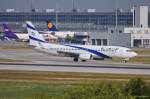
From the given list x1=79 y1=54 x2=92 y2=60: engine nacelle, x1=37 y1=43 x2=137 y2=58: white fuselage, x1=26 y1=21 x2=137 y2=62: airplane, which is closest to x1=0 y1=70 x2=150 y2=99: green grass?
x1=79 y1=54 x2=92 y2=60: engine nacelle

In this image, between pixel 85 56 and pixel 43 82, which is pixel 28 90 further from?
pixel 85 56

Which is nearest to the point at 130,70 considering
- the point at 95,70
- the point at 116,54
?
the point at 95,70

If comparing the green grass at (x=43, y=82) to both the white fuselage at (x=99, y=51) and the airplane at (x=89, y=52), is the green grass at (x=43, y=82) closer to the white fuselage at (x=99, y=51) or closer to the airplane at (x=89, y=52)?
the airplane at (x=89, y=52)

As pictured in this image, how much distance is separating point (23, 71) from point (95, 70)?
31.3ft

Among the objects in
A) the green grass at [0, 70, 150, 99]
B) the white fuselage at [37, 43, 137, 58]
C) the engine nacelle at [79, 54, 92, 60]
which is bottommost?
the engine nacelle at [79, 54, 92, 60]

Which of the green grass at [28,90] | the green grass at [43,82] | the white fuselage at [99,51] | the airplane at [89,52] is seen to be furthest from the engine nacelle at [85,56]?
the green grass at [28,90]

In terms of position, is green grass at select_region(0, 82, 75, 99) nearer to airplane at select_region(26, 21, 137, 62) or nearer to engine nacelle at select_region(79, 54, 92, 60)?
engine nacelle at select_region(79, 54, 92, 60)

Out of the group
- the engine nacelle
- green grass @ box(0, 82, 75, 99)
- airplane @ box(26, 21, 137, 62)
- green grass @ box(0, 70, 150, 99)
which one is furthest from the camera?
airplane @ box(26, 21, 137, 62)

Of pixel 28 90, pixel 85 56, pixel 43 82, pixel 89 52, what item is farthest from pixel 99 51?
pixel 28 90

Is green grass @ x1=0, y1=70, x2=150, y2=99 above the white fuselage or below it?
above

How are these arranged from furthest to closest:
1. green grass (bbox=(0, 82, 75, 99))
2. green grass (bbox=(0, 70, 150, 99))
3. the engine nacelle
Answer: the engine nacelle < green grass (bbox=(0, 70, 150, 99)) < green grass (bbox=(0, 82, 75, 99))

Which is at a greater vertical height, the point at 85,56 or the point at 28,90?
the point at 28,90

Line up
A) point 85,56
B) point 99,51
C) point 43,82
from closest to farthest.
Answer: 1. point 43,82
2. point 85,56
3. point 99,51

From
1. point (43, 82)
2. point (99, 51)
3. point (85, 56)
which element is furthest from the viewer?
point (99, 51)
